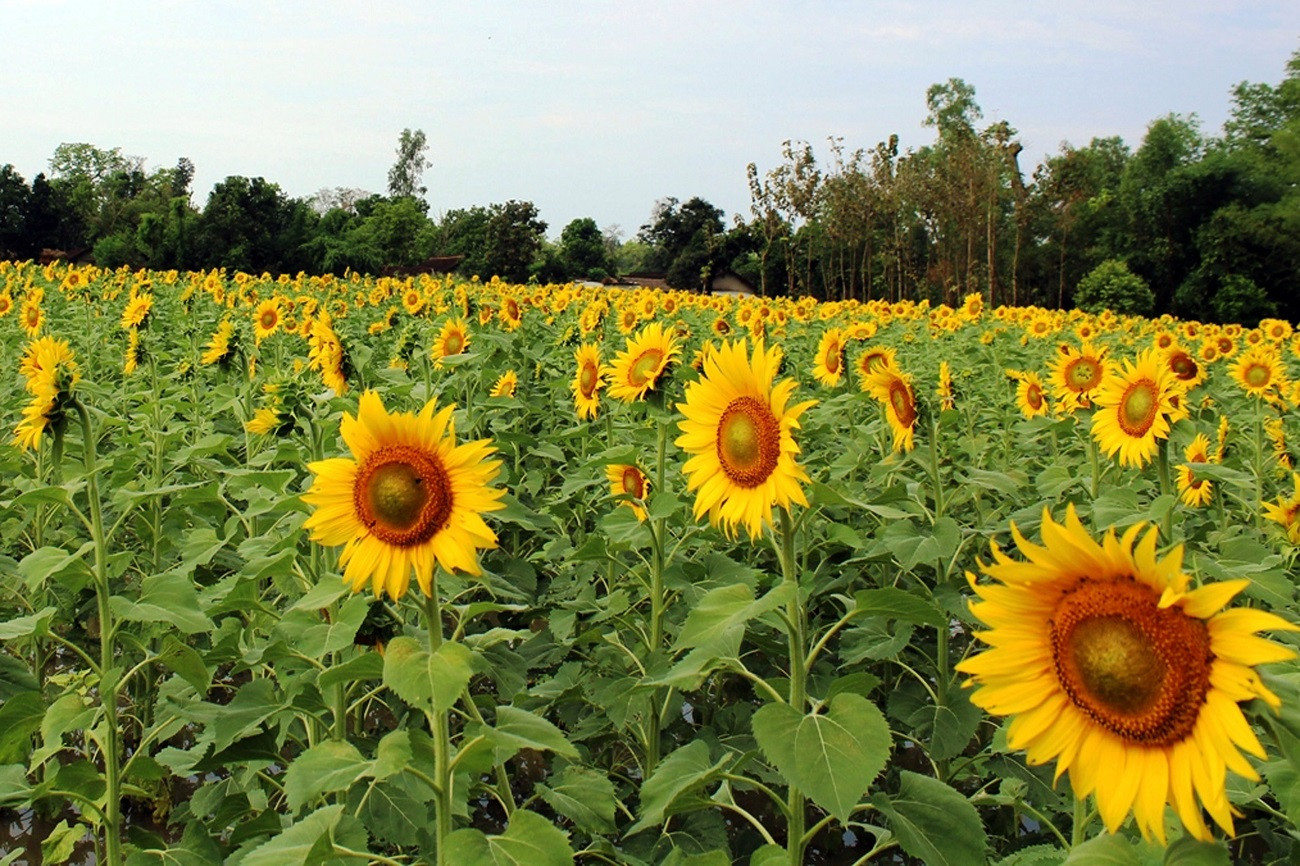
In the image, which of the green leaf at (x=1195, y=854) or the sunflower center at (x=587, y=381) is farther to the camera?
the sunflower center at (x=587, y=381)

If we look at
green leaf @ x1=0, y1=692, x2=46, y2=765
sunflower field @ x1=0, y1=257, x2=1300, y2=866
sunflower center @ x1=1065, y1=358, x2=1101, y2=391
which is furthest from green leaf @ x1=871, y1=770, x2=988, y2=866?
sunflower center @ x1=1065, y1=358, x2=1101, y2=391

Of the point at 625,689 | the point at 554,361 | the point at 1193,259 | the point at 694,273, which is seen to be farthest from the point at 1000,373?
the point at 694,273

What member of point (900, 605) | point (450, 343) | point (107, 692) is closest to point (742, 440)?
point (900, 605)

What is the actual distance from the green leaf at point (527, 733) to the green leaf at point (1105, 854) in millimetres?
794

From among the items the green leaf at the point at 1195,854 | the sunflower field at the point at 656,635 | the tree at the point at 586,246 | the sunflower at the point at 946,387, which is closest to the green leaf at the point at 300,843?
the sunflower field at the point at 656,635

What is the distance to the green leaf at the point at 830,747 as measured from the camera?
152cm

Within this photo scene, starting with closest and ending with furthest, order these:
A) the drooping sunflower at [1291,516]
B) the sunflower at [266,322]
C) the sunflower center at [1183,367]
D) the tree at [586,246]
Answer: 1. the drooping sunflower at [1291,516]
2. the sunflower center at [1183,367]
3. the sunflower at [266,322]
4. the tree at [586,246]

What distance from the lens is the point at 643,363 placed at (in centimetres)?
329

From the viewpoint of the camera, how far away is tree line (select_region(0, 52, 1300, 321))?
110 feet

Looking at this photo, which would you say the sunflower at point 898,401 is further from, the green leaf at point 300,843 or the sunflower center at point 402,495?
the green leaf at point 300,843

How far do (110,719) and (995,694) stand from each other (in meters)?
1.95

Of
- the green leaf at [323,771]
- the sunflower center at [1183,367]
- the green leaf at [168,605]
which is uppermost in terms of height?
the sunflower center at [1183,367]

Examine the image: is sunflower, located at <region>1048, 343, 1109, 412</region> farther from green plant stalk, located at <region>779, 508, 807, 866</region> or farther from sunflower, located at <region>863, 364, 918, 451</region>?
green plant stalk, located at <region>779, 508, 807, 866</region>

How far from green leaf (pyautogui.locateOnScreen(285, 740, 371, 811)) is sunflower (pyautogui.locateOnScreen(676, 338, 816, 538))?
0.81m
